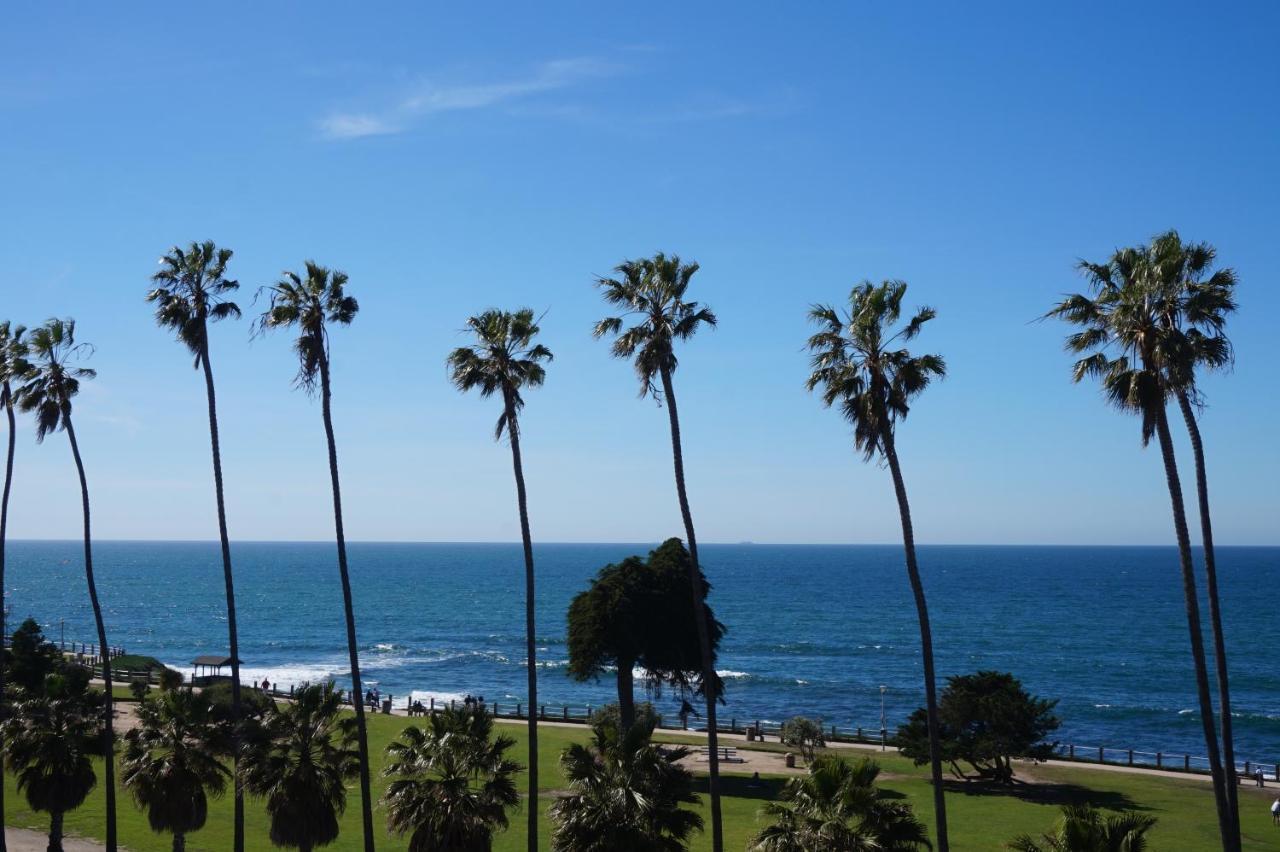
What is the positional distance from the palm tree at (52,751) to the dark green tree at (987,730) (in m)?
32.5

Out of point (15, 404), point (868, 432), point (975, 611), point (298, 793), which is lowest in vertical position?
point (975, 611)

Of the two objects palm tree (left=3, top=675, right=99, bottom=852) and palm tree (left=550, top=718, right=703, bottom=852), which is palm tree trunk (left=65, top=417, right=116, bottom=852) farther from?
palm tree (left=550, top=718, right=703, bottom=852)

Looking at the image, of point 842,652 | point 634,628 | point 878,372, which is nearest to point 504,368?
point 878,372

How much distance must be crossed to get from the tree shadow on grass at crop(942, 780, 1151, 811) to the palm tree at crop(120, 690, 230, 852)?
2711 centimetres

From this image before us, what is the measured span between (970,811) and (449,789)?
87.0 ft

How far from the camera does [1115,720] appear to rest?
3401 inches

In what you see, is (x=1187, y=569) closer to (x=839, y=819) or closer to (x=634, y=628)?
(x=839, y=819)

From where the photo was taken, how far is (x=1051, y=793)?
152ft

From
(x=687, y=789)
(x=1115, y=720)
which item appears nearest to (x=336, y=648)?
(x=1115, y=720)

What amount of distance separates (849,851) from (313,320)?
57.3 ft

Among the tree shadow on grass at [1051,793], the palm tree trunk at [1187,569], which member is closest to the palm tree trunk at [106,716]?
the palm tree trunk at [1187,569]

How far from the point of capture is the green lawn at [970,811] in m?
36.3

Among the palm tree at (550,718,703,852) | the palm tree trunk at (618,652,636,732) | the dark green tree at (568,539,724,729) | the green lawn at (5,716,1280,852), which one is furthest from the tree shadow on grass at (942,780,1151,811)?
the palm tree at (550,718,703,852)

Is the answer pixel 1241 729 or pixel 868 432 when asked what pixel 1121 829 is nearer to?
pixel 868 432
